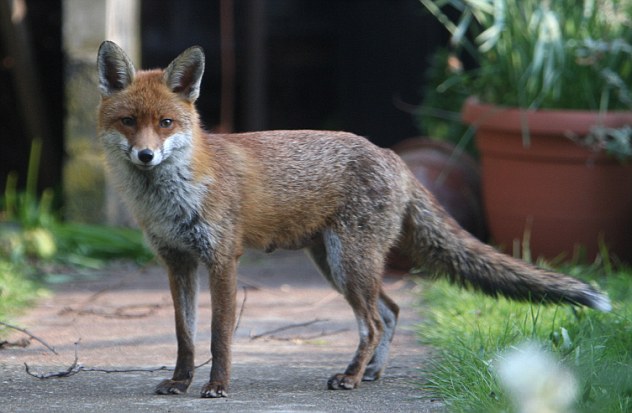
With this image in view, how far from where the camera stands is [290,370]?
437 cm

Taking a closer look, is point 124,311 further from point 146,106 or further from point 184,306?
point 146,106

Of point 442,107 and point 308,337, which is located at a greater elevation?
point 442,107

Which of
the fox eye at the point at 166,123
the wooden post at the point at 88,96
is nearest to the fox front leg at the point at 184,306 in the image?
the fox eye at the point at 166,123

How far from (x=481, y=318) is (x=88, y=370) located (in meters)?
1.98

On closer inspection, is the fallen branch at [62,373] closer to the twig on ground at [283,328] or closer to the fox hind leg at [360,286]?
the twig on ground at [283,328]

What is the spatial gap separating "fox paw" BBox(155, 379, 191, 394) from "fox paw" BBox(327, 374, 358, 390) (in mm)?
596

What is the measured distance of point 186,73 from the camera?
4.06 meters

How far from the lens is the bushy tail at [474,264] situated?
4.12 m

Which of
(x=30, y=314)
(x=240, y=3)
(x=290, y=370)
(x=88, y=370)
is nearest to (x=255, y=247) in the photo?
(x=290, y=370)

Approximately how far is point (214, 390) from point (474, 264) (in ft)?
4.28

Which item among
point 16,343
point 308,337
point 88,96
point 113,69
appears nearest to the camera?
point 113,69

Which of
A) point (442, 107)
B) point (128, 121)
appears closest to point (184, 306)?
point (128, 121)

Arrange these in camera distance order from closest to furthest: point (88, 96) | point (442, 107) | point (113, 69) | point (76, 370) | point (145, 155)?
point (145, 155), point (113, 69), point (76, 370), point (88, 96), point (442, 107)

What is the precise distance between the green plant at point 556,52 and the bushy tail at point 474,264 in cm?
221
